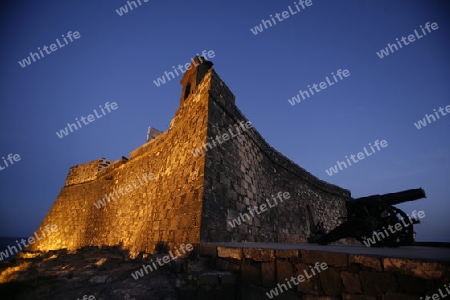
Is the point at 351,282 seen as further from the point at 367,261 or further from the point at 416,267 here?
the point at 416,267

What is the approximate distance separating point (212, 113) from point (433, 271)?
4819 millimetres

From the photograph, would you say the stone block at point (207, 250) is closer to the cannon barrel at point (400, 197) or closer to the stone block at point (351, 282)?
the stone block at point (351, 282)

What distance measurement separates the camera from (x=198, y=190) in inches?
174

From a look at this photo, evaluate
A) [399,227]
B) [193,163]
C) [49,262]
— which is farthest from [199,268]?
[49,262]

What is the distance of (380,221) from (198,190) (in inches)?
141

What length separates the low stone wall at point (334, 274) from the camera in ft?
5.66

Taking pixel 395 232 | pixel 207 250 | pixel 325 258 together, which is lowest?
pixel 395 232

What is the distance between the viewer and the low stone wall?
5.66 ft

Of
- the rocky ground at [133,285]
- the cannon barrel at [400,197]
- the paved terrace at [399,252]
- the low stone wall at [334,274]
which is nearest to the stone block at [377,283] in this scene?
the low stone wall at [334,274]

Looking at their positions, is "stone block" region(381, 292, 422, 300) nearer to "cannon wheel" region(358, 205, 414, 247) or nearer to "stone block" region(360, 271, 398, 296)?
"stone block" region(360, 271, 398, 296)

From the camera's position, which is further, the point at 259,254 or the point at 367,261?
the point at 259,254

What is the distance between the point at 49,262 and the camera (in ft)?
16.8

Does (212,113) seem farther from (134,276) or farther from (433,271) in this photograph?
(433,271)

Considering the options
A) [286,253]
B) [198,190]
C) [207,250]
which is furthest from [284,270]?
[198,190]
